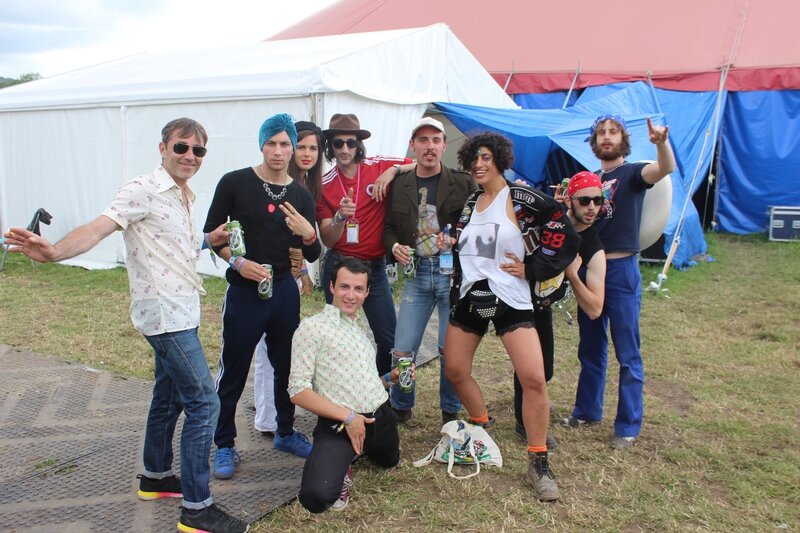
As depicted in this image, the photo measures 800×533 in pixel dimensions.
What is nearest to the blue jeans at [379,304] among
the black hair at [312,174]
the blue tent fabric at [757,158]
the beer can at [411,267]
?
the beer can at [411,267]

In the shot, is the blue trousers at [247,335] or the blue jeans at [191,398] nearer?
the blue jeans at [191,398]

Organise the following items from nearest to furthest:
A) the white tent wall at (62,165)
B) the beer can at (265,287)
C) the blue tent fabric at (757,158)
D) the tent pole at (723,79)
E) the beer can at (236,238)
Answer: the beer can at (236,238) → the beer can at (265,287) → the white tent wall at (62,165) → the tent pole at (723,79) → the blue tent fabric at (757,158)

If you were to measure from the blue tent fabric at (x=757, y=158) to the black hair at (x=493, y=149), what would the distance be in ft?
36.4

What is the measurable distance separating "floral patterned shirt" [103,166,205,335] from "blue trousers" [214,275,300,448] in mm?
453

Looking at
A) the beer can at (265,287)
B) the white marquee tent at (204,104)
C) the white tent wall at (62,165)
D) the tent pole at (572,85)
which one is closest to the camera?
the beer can at (265,287)

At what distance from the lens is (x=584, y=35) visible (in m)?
15.2

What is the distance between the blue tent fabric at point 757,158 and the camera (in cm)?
1243

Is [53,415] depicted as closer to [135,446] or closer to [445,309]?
[135,446]

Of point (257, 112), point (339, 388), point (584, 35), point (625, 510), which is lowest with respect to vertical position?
point (625, 510)

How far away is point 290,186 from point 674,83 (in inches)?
468

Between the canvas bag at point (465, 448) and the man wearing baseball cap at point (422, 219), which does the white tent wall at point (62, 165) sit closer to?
the man wearing baseball cap at point (422, 219)

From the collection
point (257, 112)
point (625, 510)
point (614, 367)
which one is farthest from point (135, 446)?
point (257, 112)

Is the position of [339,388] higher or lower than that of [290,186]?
lower

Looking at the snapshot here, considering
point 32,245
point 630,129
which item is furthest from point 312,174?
point 630,129
